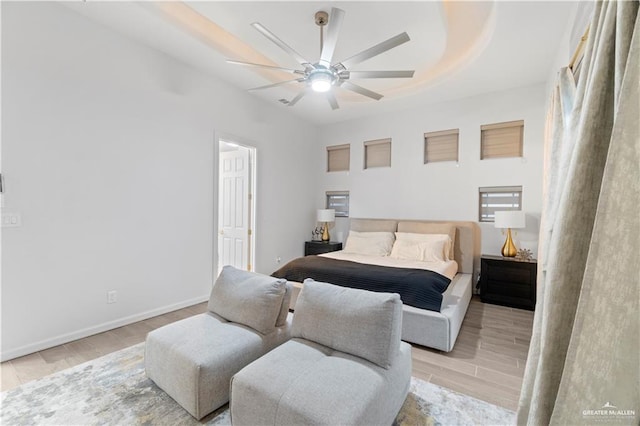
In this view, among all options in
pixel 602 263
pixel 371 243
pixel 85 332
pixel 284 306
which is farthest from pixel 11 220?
pixel 371 243

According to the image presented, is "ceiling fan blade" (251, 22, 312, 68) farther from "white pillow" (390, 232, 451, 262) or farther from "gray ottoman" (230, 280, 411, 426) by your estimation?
"white pillow" (390, 232, 451, 262)

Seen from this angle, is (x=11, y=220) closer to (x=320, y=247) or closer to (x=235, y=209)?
(x=235, y=209)

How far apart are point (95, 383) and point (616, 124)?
297cm

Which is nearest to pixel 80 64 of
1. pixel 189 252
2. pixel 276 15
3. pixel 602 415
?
pixel 276 15

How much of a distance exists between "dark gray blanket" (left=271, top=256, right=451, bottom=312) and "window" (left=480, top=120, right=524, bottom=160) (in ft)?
7.69

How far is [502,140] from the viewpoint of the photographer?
4172 millimetres

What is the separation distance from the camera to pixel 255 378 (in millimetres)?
1440

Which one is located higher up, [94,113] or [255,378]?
[94,113]

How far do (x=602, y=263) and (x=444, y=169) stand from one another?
427cm

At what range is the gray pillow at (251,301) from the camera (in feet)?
6.61

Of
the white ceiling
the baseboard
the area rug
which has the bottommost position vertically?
the area rug

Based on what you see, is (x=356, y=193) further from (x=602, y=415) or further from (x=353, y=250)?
(x=602, y=415)

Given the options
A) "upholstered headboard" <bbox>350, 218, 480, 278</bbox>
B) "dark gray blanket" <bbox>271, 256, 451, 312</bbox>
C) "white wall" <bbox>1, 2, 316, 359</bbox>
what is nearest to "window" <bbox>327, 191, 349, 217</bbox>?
"upholstered headboard" <bbox>350, 218, 480, 278</bbox>

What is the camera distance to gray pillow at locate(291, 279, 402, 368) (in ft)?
5.17
